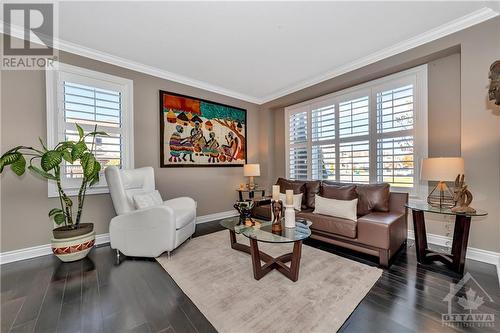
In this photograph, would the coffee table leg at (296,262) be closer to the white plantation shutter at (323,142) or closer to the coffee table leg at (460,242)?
the coffee table leg at (460,242)

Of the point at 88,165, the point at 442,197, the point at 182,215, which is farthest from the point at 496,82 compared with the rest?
the point at 88,165

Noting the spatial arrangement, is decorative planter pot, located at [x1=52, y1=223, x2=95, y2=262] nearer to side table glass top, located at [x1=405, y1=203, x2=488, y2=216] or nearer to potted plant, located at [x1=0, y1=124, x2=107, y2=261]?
potted plant, located at [x1=0, y1=124, x2=107, y2=261]

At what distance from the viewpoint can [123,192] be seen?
8.63ft

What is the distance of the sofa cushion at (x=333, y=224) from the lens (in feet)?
8.26

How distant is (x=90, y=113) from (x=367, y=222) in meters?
4.03

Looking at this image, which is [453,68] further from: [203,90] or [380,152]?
[203,90]

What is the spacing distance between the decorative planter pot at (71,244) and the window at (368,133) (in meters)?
3.85

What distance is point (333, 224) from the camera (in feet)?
8.75

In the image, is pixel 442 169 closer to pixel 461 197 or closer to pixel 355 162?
pixel 461 197

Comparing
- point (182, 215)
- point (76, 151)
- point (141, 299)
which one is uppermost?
point (76, 151)

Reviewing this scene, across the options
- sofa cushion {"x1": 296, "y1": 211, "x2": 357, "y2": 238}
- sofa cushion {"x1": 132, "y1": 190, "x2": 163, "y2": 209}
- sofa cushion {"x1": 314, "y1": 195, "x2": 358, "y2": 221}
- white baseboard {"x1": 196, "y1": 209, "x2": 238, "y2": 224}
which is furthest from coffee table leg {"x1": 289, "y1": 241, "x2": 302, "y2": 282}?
white baseboard {"x1": 196, "y1": 209, "x2": 238, "y2": 224}

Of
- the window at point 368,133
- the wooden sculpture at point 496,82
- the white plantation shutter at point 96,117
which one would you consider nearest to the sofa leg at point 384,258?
the window at point 368,133

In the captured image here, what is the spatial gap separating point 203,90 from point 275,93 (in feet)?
5.34

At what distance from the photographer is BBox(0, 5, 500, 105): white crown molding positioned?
2.34 metres
